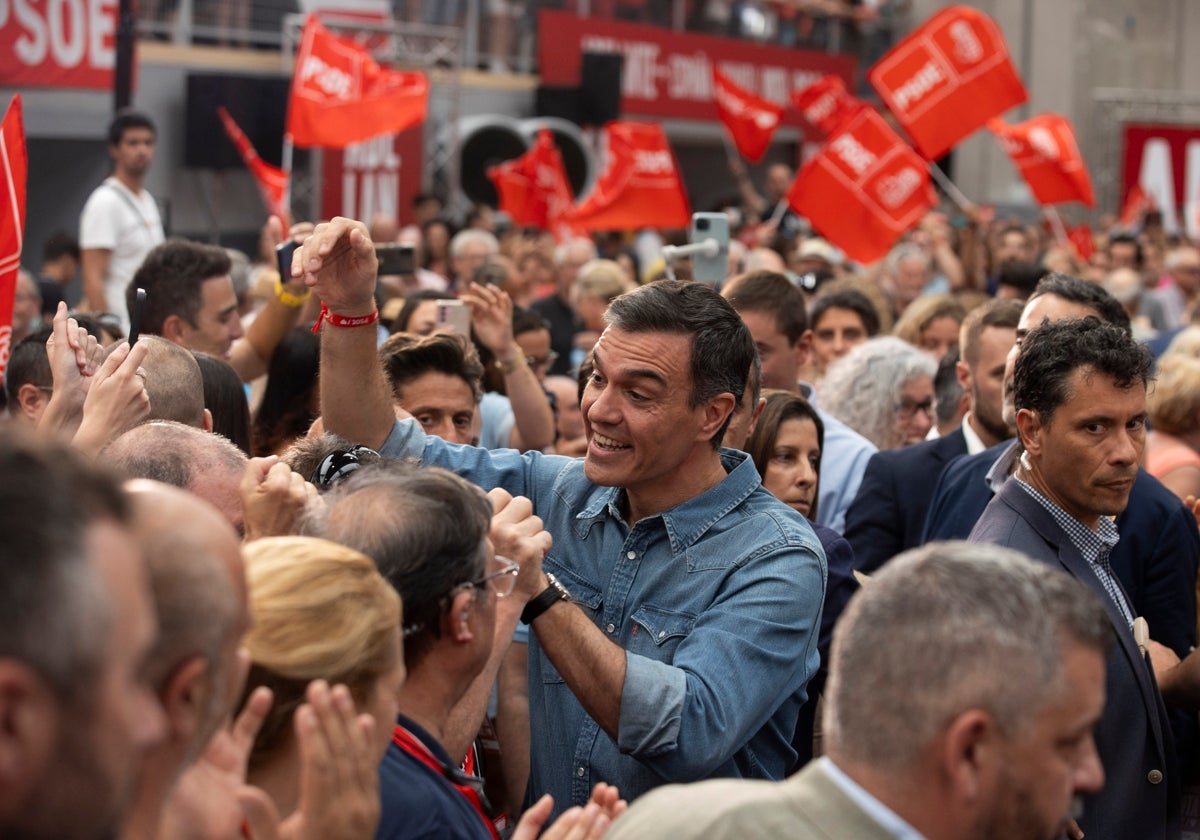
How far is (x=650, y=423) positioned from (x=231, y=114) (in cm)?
1352

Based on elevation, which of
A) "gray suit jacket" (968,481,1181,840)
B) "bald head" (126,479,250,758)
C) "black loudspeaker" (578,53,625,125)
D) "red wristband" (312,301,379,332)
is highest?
"black loudspeaker" (578,53,625,125)

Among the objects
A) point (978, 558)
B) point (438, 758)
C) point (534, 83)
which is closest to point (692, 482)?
point (438, 758)

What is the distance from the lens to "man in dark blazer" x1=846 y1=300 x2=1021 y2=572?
5055mm

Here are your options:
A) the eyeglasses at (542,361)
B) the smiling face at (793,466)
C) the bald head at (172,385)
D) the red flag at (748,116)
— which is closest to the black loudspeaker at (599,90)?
the red flag at (748,116)

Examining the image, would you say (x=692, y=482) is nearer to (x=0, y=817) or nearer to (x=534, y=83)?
(x=0, y=817)

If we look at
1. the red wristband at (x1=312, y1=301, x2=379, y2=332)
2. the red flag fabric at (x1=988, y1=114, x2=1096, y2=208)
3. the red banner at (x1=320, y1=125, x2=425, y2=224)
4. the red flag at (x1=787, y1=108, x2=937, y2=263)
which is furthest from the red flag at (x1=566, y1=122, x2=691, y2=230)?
the red wristband at (x1=312, y1=301, x2=379, y2=332)

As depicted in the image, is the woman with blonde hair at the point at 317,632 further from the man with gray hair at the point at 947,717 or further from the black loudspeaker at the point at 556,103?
the black loudspeaker at the point at 556,103

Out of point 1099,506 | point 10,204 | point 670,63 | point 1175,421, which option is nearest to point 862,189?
point 1175,421

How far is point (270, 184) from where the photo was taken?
11414 mm

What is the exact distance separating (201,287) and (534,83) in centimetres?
1562

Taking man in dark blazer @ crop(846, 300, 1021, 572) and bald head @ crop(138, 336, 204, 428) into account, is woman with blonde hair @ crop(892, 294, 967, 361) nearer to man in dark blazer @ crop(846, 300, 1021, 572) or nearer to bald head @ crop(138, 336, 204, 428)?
man in dark blazer @ crop(846, 300, 1021, 572)

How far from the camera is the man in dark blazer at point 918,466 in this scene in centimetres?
505

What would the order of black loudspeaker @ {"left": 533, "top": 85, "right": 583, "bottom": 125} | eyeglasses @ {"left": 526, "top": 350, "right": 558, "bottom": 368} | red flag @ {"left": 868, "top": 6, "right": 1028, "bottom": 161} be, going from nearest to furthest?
eyeglasses @ {"left": 526, "top": 350, "right": 558, "bottom": 368} < red flag @ {"left": 868, "top": 6, "right": 1028, "bottom": 161} < black loudspeaker @ {"left": 533, "top": 85, "right": 583, "bottom": 125}

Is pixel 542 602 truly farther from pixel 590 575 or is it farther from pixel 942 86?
pixel 942 86
